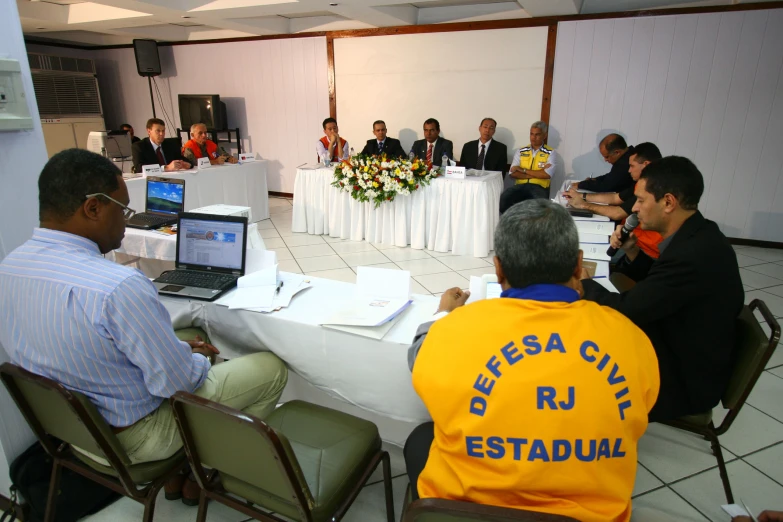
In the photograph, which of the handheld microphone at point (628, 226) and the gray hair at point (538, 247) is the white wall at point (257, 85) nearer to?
the handheld microphone at point (628, 226)

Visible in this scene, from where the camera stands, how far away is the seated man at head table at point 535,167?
5148mm

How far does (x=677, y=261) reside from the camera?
1508 millimetres

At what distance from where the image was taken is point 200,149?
5859 millimetres

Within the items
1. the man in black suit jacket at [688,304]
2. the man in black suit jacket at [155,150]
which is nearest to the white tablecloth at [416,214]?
the man in black suit jacket at [155,150]

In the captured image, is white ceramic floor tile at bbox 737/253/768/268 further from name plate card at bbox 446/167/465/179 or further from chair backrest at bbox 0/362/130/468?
chair backrest at bbox 0/362/130/468

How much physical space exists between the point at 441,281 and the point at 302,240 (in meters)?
→ 2.08

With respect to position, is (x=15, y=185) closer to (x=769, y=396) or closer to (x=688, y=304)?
(x=688, y=304)

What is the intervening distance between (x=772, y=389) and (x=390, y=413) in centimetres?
231

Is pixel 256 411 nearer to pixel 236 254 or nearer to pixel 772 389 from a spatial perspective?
pixel 236 254

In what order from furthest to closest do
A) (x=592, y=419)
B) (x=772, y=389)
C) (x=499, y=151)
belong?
(x=499, y=151) → (x=772, y=389) → (x=592, y=419)

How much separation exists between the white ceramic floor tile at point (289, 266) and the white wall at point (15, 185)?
2.75 m

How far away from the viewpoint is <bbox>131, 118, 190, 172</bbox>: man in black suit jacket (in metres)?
5.24

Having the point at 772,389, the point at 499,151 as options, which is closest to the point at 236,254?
the point at 772,389

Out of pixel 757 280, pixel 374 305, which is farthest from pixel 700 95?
pixel 374 305
